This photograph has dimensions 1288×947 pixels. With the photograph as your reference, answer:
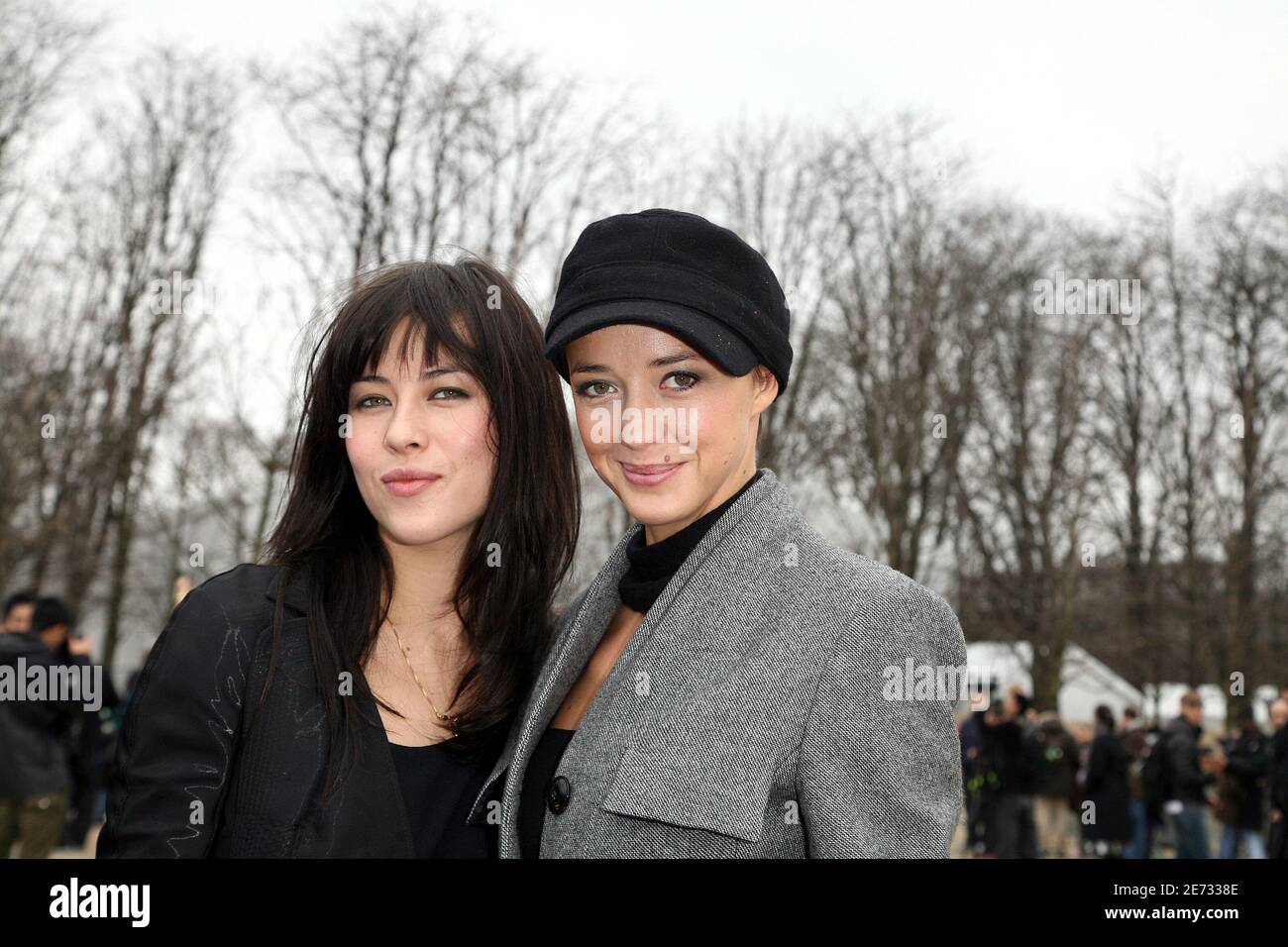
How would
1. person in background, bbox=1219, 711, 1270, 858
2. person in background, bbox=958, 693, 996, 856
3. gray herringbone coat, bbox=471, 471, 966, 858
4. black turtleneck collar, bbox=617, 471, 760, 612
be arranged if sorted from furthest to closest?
1. person in background, bbox=958, 693, 996, 856
2. person in background, bbox=1219, 711, 1270, 858
3. black turtleneck collar, bbox=617, 471, 760, 612
4. gray herringbone coat, bbox=471, 471, 966, 858

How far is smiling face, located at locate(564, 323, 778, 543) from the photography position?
2.27 metres

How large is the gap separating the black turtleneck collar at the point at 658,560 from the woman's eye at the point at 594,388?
306 mm

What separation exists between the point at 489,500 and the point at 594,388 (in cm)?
58

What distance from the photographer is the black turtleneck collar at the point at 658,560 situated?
2406 mm

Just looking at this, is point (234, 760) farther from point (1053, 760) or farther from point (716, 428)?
point (1053, 760)

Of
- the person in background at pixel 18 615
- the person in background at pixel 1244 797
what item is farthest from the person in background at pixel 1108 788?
the person in background at pixel 18 615

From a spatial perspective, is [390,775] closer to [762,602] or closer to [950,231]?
[762,602]

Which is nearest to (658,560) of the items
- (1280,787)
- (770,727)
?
(770,727)

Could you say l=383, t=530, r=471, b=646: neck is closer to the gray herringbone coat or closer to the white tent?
the gray herringbone coat

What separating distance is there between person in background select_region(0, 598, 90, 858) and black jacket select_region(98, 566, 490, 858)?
17.8 feet

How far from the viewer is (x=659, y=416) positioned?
7.48 ft

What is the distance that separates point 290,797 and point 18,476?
16.4m

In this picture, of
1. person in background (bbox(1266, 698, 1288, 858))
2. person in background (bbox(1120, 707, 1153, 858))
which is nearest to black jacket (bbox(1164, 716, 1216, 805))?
person in background (bbox(1120, 707, 1153, 858))
